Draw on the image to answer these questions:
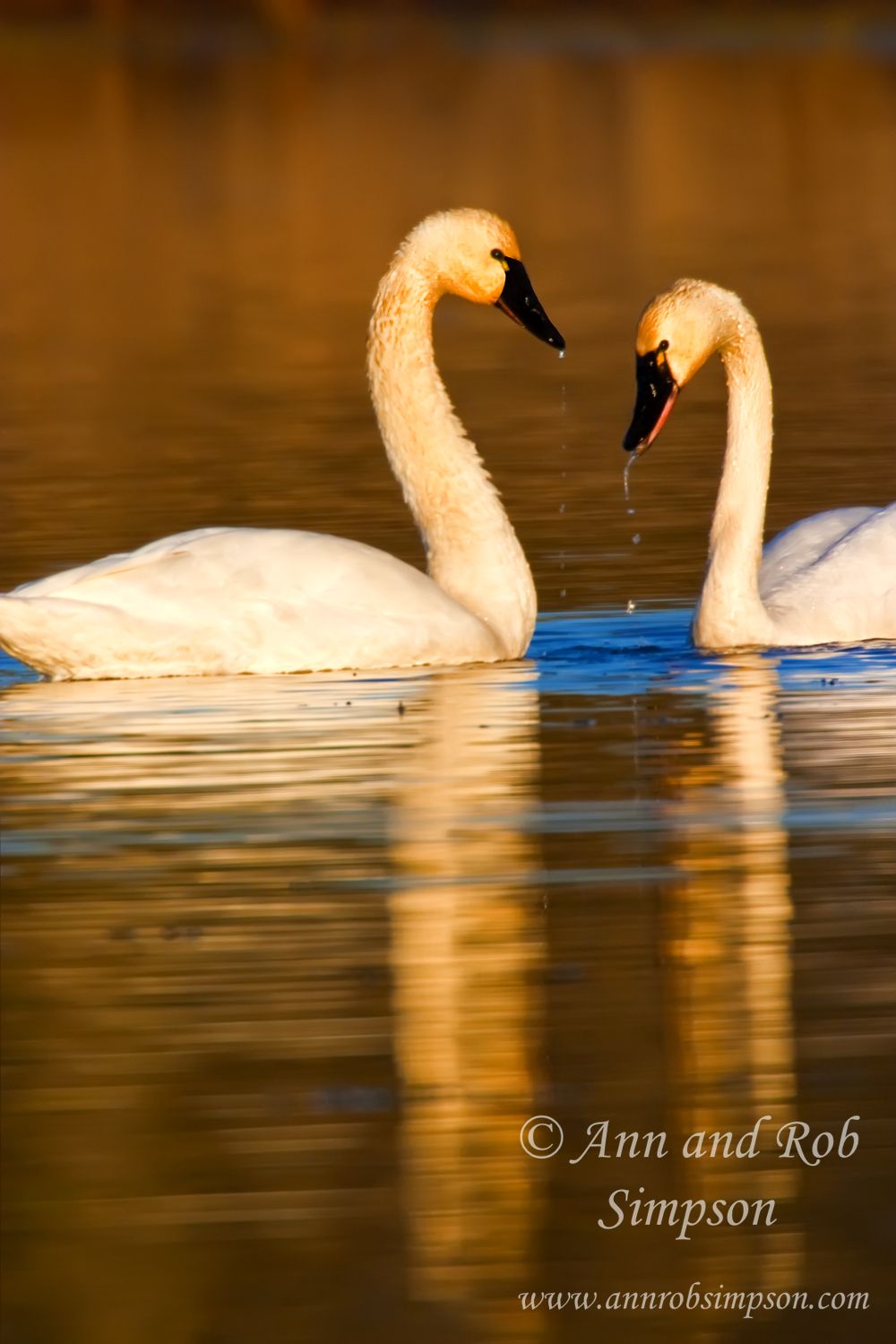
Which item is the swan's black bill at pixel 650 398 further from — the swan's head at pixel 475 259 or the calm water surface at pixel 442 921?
the calm water surface at pixel 442 921

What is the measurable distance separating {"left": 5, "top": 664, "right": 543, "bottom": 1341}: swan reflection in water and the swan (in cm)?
149

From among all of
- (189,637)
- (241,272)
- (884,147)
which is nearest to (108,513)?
(189,637)

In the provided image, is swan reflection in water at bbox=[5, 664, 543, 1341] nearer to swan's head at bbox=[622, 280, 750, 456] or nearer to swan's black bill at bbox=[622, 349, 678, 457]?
Result: swan's black bill at bbox=[622, 349, 678, 457]

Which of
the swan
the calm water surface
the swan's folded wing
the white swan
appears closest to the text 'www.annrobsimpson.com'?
the calm water surface

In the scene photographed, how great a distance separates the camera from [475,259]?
12.6 m

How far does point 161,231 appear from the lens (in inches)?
1415

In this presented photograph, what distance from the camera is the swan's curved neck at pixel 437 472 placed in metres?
11.8

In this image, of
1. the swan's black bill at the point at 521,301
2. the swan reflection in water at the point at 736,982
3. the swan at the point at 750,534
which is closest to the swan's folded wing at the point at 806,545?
the swan at the point at 750,534

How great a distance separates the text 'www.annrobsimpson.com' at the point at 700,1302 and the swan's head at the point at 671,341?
698 centimetres

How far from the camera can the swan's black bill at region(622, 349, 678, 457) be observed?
40.0 ft

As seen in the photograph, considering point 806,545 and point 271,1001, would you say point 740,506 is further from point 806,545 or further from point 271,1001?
point 271,1001

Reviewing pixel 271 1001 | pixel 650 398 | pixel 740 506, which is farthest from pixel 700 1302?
pixel 650 398

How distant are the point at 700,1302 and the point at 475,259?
299 inches

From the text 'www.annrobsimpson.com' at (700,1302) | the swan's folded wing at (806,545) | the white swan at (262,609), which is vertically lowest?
the text 'www.annrobsimpson.com' at (700,1302)
